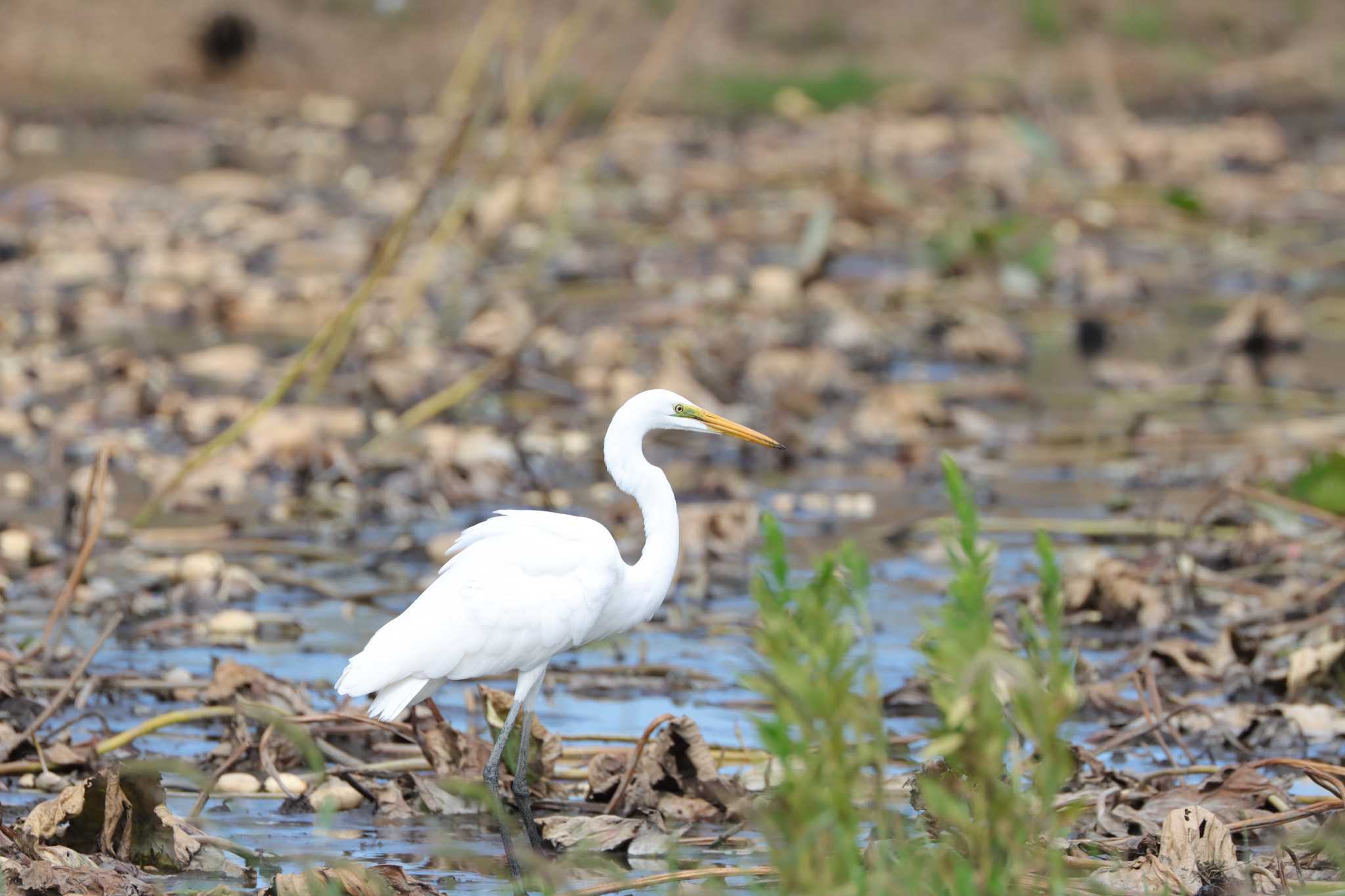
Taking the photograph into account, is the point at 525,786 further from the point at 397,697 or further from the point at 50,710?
the point at 50,710

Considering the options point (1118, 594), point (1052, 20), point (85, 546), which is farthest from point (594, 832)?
point (1052, 20)

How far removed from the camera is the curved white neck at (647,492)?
423 centimetres

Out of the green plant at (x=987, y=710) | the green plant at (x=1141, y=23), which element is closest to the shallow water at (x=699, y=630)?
the green plant at (x=987, y=710)

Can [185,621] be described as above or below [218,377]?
below

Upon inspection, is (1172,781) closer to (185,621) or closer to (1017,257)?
(185,621)

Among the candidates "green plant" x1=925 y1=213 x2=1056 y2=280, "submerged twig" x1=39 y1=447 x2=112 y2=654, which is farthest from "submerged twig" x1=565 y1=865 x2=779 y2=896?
"green plant" x1=925 y1=213 x2=1056 y2=280

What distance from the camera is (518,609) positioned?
4.02 meters

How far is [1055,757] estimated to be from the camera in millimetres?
2279

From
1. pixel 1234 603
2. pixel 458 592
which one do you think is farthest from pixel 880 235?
pixel 458 592

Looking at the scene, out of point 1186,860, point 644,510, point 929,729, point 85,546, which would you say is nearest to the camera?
point 929,729

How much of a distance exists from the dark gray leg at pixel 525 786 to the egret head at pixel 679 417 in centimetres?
71

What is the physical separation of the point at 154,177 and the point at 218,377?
7785mm

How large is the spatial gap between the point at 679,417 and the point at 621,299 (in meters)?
7.09

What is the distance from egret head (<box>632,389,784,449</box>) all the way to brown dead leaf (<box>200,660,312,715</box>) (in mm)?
987
